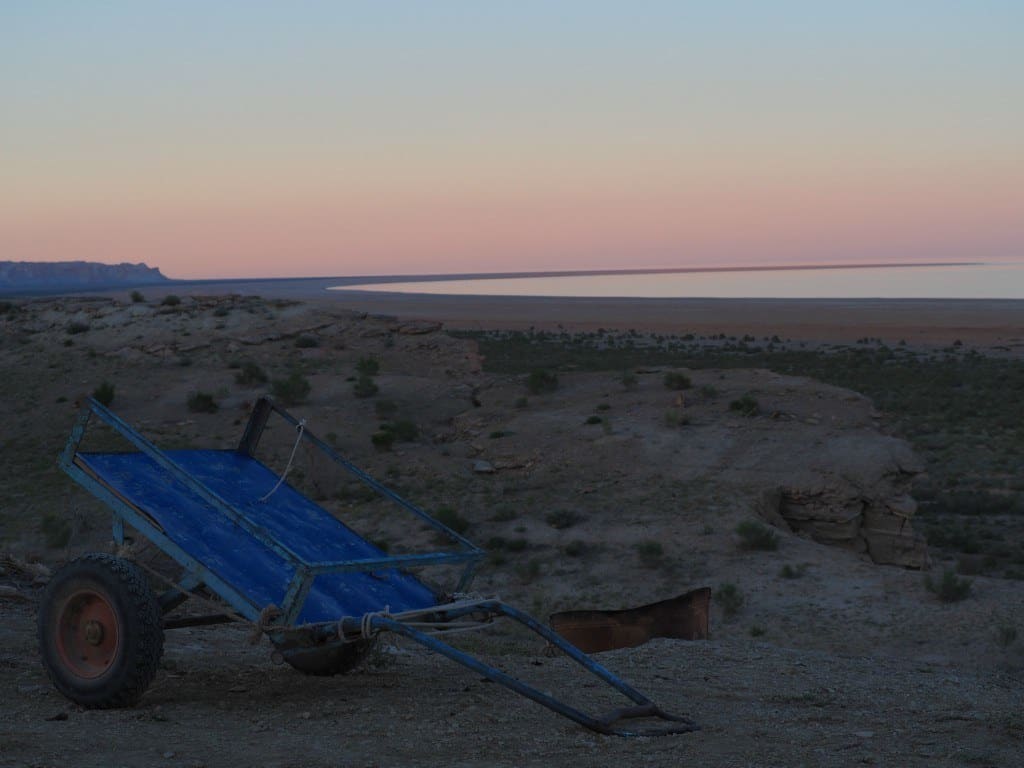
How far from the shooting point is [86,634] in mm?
6773

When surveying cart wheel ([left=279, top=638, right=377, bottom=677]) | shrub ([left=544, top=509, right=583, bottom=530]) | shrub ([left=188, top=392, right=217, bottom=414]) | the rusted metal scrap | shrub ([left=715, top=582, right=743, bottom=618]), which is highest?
shrub ([left=188, top=392, right=217, bottom=414])

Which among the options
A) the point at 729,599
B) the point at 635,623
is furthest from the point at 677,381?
the point at 635,623

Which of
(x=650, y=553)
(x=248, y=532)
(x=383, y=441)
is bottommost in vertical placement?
(x=650, y=553)

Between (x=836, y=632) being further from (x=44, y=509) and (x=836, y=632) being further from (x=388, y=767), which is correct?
(x=44, y=509)

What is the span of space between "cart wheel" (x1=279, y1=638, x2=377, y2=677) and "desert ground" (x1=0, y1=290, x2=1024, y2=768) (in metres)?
0.10

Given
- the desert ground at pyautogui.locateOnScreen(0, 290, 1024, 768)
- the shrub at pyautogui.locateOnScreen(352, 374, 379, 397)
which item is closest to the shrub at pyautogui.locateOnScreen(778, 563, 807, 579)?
the desert ground at pyautogui.locateOnScreen(0, 290, 1024, 768)

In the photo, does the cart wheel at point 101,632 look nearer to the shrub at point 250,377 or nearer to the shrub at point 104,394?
the shrub at point 104,394

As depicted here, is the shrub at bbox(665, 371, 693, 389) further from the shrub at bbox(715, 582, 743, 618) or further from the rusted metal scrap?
the rusted metal scrap

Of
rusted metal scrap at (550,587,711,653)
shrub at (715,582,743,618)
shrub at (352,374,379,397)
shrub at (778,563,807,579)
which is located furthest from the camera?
shrub at (352,374,379,397)

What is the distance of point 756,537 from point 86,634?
1062 centimetres

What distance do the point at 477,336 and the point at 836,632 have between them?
5179 centimetres

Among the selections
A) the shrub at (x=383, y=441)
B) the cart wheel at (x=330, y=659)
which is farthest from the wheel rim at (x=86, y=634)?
the shrub at (x=383, y=441)

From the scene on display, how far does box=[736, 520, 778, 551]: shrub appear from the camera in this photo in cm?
1559

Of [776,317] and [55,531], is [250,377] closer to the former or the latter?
[55,531]
